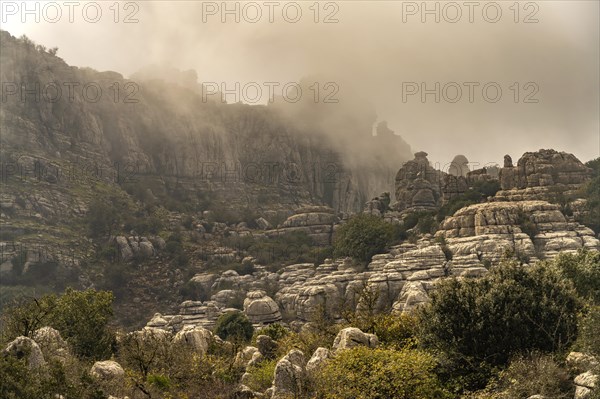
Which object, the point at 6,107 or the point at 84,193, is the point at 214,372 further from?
the point at 6,107

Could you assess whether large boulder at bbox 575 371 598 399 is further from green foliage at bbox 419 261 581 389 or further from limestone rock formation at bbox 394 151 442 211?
limestone rock formation at bbox 394 151 442 211

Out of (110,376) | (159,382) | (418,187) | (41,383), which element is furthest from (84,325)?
(418,187)

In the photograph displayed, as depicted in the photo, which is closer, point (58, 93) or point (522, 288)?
point (522, 288)

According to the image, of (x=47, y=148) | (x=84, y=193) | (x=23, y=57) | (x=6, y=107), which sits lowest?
(x=84, y=193)

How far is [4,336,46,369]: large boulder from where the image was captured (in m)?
35.2

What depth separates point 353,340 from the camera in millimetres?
46188

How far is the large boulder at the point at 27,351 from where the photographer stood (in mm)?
35188

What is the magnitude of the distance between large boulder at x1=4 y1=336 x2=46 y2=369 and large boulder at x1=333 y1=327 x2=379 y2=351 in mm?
19149

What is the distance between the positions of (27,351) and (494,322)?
28.4m

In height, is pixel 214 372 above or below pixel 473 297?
below

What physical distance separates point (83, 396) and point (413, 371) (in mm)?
18484

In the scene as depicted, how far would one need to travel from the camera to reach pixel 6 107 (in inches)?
6772

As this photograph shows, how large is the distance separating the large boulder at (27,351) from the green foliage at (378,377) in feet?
53.5

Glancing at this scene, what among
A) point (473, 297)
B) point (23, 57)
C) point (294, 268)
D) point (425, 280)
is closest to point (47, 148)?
point (23, 57)
